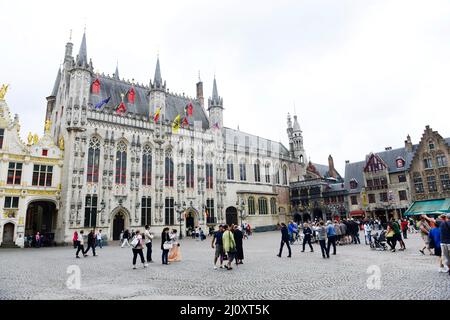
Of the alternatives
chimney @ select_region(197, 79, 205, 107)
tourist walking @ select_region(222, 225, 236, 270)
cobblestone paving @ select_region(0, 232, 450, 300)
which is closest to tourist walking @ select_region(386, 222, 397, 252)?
cobblestone paving @ select_region(0, 232, 450, 300)

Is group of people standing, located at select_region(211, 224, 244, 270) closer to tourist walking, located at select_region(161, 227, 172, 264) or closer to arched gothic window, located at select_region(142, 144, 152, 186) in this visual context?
tourist walking, located at select_region(161, 227, 172, 264)

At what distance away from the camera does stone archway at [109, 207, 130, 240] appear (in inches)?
1416

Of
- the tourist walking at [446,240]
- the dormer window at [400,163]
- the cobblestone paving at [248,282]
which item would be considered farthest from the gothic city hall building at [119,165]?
the tourist walking at [446,240]

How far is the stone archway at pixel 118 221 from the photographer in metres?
36.0

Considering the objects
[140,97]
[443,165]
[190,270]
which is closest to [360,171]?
[443,165]

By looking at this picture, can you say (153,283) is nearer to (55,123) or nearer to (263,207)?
(55,123)

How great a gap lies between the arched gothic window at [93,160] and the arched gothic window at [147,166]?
5.82 metres

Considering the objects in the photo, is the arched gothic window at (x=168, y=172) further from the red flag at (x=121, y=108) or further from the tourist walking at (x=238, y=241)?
the tourist walking at (x=238, y=241)

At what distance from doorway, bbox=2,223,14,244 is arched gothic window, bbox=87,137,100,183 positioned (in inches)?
356

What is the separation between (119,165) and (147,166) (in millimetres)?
3744

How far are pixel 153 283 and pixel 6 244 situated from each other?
2894 centimetres

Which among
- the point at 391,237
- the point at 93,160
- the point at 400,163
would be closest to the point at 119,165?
the point at 93,160

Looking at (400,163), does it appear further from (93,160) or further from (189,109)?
(93,160)

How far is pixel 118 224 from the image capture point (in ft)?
121
